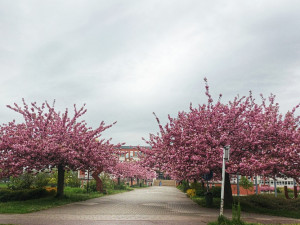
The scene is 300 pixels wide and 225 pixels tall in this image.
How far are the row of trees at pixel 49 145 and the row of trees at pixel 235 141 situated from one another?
16.8 ft

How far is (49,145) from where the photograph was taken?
60.1 ft

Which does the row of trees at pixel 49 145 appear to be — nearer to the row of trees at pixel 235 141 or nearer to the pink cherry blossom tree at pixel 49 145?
the pink cherry blossom tree at pixel 49 145

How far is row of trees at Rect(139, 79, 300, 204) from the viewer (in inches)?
608

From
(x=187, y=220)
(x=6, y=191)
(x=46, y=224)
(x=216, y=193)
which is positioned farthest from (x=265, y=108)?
(x=6, y=191)

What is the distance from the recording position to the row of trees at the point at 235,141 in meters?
15.5

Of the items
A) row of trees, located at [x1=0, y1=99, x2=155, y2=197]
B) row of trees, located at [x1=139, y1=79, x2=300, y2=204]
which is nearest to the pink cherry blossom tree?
row of trees, located at [x1=0, y1=99, x2=155, y2=197]

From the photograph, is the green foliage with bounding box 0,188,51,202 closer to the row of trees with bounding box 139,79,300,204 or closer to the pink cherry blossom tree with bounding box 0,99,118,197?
the pink cherry blossom tree with bounding box 0,99,118,197

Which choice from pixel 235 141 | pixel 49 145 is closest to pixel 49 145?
pixel 49 145

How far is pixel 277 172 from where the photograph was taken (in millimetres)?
15945

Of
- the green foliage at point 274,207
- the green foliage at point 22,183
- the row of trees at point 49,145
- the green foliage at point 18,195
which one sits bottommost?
the green foliage at point 274,207

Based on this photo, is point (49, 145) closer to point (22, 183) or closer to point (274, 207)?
point (22, 183)

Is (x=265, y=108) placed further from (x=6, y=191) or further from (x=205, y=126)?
(x=6, y=191)

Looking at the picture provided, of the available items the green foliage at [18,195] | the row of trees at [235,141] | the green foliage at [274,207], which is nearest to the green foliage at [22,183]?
the green foliage at [18,195]

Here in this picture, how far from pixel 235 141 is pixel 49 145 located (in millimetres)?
10952
